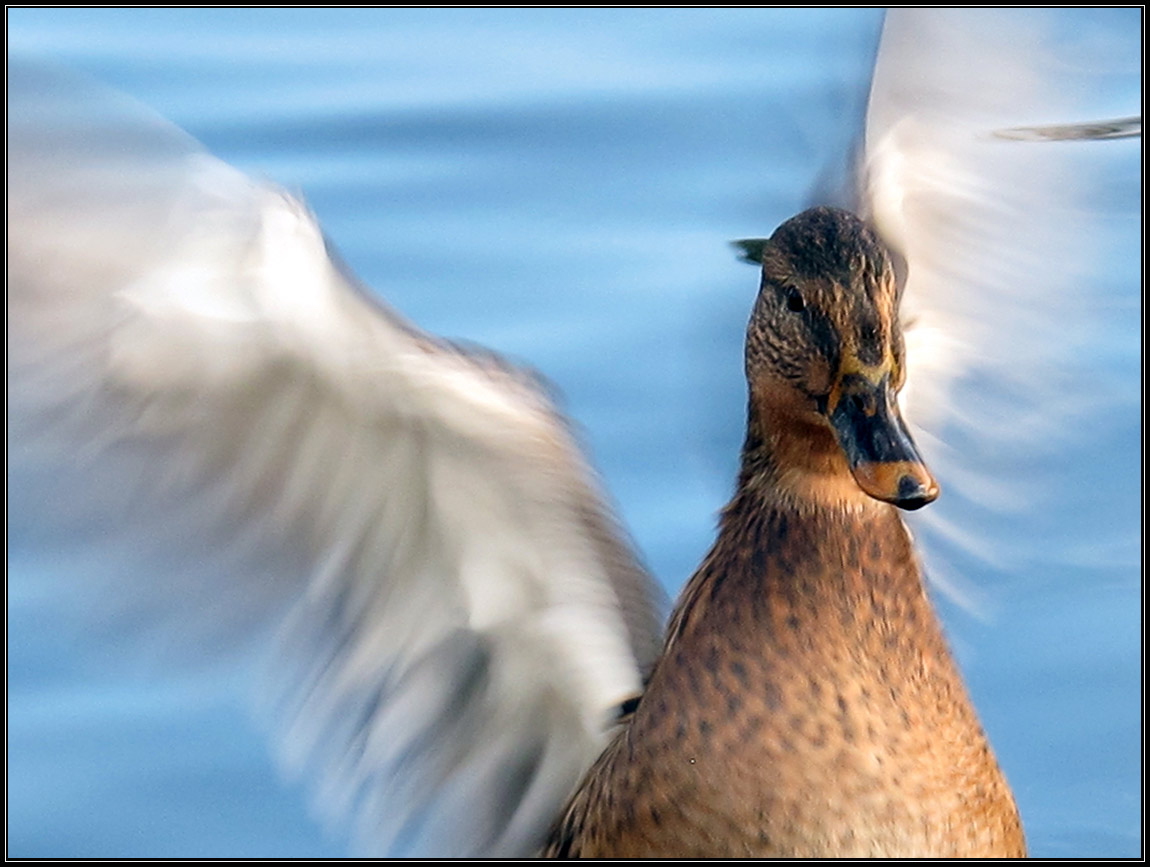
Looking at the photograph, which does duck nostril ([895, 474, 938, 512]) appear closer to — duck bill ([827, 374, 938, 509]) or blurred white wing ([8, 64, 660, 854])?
duck bill ([827, 374, 938, 509])

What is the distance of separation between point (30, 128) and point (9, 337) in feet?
1.29

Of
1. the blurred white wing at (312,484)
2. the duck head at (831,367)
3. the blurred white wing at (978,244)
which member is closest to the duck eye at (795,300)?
the duck head at (831,367)

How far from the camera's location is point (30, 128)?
3.98 metres

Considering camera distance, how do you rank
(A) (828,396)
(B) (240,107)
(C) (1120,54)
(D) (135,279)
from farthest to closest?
(B) (240,107) < (C) (1120,54) < (D) (135,279) < (A) (828,396)

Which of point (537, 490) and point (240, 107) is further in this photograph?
point (240, 107)

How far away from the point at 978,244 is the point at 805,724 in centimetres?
153

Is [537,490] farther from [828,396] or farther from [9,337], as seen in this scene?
[9,337]

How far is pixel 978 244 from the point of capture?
4797 millimetres

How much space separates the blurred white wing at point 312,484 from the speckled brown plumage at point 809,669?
0.27 meters

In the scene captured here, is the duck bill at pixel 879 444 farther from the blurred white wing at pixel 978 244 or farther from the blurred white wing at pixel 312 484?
the blurred white wing at pixel 978 244

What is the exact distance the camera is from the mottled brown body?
3.59 meters

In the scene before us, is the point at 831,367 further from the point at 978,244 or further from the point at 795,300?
the point at 978,244

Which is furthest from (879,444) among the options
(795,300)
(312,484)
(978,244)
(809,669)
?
(978,244)

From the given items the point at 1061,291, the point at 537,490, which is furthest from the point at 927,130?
the point at 537,490
